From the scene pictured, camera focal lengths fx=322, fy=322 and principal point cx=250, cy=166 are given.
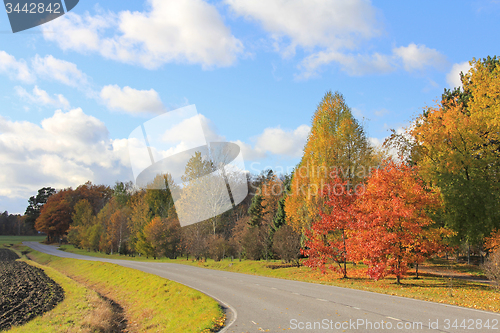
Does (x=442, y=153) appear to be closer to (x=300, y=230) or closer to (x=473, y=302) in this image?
(x=473, y=302)

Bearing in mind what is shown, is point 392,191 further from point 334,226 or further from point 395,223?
point 334,226

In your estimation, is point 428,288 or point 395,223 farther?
point 395,223

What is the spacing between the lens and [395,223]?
1673 centimetres

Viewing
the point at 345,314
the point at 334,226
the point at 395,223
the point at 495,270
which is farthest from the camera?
the point at 334,226

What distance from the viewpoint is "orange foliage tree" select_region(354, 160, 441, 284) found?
641 inches

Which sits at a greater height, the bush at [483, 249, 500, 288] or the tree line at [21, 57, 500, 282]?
the tree line at [21, 57, 500, 282]

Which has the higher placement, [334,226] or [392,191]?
[392,191]

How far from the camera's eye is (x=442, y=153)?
20.8 meters

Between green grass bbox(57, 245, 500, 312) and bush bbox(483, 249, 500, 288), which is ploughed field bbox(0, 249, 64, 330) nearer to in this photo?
green grass bbox(57, 245, 500, 312)

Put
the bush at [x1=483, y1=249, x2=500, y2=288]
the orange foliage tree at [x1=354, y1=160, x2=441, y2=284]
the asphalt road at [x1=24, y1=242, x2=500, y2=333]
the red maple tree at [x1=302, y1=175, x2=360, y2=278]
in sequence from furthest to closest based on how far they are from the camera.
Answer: the red maple tree at [x1=302, y1=175, x2=360, y2=278] < the orange foliage tree at [x1=354, y1=160, x2=441, y2=284] < the bush at [x1=483, y1=249, x2=500, y2=288] < the asphalt road at [x1=24, y1=242, x2=500, y2=333]

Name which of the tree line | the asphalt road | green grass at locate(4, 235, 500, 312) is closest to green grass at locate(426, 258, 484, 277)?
the tree line

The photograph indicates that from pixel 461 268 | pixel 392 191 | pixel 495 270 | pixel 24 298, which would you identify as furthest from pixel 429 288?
pixel 24 298

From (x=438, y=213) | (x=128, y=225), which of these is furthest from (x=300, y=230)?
(x=128, y=225)

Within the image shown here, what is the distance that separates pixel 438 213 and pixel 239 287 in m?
13.8
